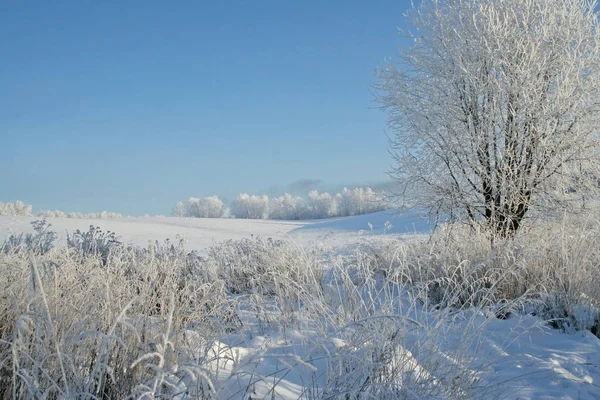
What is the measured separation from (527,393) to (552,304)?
2.10 meters

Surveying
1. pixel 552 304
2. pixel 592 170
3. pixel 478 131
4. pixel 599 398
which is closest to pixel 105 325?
pixel 599 398

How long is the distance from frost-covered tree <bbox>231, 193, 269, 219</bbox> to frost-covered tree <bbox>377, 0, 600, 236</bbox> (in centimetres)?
5216

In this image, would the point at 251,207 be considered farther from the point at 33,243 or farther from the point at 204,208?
the point at 33,243

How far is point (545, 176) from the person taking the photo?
8398mm

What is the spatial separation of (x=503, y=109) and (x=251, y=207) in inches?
2159

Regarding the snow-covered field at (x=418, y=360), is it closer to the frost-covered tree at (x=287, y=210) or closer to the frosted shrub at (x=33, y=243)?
the frosted shrub at (x=33, y=243)

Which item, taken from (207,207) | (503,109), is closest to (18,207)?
(207,207)

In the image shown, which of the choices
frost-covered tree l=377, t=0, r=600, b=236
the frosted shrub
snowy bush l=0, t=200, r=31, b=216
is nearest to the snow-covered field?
the frosted shrub

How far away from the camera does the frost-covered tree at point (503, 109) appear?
8.04 m

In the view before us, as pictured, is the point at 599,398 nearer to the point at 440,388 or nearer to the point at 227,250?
the point at 440,388

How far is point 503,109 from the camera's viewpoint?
855 cm

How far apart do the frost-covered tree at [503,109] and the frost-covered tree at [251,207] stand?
171ft

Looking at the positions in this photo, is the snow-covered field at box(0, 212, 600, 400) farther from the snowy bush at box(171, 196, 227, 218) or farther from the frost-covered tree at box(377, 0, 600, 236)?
the snowy bush at box(171, 196, 227, 218)

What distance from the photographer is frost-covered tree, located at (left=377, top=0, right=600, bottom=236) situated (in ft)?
26.4
